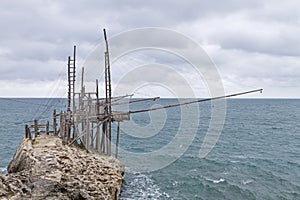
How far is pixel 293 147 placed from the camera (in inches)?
1777

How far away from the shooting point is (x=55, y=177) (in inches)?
615

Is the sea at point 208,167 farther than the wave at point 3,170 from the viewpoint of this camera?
No

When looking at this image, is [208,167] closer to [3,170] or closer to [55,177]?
[3,170]

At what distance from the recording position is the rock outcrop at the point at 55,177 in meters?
14.6

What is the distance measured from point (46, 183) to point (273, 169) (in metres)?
25.3

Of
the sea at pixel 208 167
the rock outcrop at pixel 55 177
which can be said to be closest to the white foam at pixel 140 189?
the sea at pixel 208 167

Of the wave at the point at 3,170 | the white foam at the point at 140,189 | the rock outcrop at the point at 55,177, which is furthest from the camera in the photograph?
the wave at the point at 3,170

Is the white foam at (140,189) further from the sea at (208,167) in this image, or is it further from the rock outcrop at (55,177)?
the rock outcrop at (55,177)

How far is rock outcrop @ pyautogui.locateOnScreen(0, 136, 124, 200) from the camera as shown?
14.6 m

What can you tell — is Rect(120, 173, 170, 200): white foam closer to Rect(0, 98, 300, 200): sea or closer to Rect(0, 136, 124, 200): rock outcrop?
Rect(0, 98, 300, 200): sea

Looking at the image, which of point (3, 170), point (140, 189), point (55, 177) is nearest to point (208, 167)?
point (140, 189)

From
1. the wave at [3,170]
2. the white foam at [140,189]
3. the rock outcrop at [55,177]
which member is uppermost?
the rock outcrop at [55,177]

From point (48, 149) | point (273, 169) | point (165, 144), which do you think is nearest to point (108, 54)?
point (48, 149)

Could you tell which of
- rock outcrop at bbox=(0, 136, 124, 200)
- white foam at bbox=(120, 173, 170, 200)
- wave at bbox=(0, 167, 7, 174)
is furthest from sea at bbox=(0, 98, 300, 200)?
rock outcrop at bbox=(0, 136, 124, 200)
